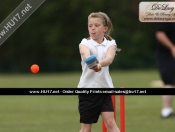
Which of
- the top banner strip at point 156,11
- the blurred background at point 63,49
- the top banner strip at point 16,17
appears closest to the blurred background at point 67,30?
the blurred background at point 63,49

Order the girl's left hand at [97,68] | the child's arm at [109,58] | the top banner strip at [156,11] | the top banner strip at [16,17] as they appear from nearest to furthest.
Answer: the girl's left hand at [97,68]
the child's arm at [109,58]
the top banner strip at [156,11]
the top banner strip at [16,17]

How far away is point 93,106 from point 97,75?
1.18ft

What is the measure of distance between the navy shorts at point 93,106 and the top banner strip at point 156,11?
3.98ft

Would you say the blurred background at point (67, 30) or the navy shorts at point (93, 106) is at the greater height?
the blurred background at point (67, 30)

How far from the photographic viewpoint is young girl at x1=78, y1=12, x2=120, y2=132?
672cm

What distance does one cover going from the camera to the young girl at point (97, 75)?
6.72 meters

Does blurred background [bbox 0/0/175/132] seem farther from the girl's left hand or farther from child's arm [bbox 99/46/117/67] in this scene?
the girl's left hand

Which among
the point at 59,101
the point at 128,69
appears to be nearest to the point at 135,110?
the point at 59,101

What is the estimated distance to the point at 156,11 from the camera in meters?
7.47

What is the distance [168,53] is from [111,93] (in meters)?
4.33

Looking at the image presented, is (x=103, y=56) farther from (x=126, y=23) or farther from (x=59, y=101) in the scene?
(x=126, y=23)

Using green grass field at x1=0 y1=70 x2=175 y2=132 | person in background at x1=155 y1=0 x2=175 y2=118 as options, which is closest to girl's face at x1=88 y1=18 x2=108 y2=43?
green grass field at x1=0 y1=70 x2=175 y2=132

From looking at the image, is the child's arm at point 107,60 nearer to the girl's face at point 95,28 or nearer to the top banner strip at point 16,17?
the girl's face at point 95,28

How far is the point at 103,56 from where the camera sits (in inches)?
265
